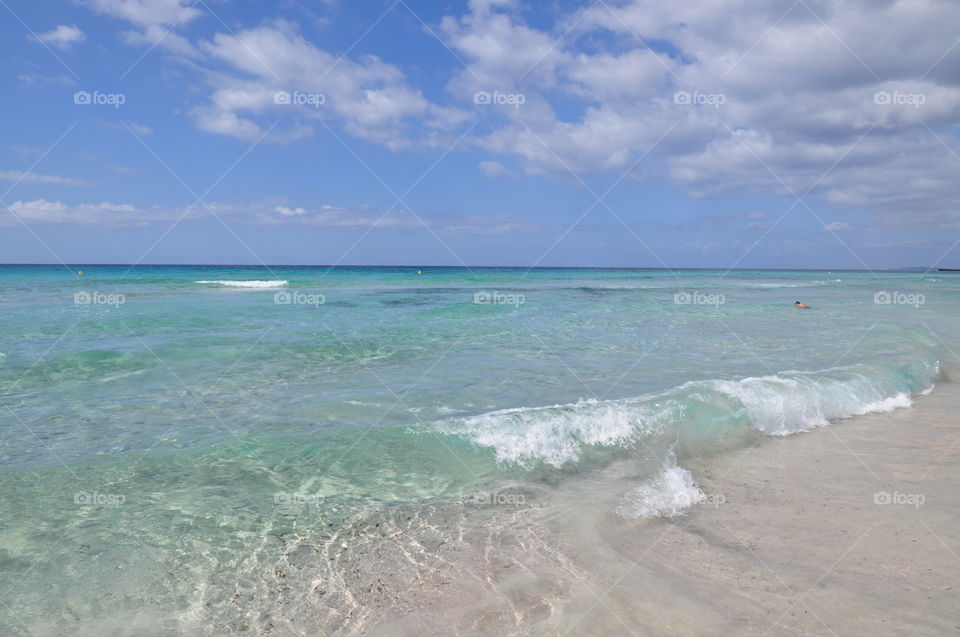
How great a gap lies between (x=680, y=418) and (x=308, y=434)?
4974mm

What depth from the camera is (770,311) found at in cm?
2594

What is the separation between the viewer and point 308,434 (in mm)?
7246

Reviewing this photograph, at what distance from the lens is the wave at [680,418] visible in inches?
272

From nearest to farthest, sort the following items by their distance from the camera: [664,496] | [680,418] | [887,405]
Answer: [664,496]
[680,418]
[887,405]

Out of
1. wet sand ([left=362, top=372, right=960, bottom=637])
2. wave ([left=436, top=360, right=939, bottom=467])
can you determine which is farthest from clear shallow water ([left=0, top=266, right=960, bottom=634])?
wet sand ([left=362, top=372, right=960, bottom=637])

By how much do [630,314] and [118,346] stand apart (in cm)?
1799

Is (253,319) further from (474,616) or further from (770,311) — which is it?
(770,311)

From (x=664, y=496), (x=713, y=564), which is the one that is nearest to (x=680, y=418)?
(x=664, y=496)

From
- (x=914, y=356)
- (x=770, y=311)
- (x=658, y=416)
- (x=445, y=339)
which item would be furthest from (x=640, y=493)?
(x=770, y=311)

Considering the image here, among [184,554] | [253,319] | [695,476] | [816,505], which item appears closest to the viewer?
[184,554]

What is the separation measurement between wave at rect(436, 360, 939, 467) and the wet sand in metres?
0.82

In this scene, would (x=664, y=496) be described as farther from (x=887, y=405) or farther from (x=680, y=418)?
(x=887, y=405)

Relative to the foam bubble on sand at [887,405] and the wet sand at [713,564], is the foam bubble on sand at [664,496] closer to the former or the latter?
the wet sand at [713,564]

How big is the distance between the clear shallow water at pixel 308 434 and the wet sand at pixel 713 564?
1.33ft
